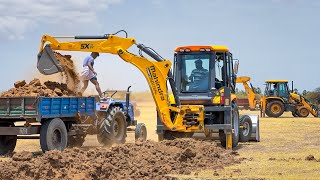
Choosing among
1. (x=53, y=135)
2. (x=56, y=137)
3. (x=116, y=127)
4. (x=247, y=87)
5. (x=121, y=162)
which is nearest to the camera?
(x=121, y=162)

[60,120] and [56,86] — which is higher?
[56,86]

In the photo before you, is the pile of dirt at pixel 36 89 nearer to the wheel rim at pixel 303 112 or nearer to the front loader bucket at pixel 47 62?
the front loader bucket at pixel 47 62

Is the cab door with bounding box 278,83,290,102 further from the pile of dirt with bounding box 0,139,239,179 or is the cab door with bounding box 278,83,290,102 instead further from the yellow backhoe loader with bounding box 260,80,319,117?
the pile of dirt with bounding box 0,139,239,179

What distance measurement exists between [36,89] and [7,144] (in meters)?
1.81

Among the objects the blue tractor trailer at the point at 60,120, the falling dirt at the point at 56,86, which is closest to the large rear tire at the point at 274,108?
the blue tractor trailer at the point at 60,120

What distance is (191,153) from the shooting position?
13391 millimetres

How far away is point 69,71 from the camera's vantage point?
17.2 meters

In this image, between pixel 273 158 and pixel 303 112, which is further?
pixel 303 112

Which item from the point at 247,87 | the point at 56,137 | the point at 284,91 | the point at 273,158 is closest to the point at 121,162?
the point at 56,137

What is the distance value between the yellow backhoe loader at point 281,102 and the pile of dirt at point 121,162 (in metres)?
25.9

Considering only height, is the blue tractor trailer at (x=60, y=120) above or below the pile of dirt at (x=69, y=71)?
below

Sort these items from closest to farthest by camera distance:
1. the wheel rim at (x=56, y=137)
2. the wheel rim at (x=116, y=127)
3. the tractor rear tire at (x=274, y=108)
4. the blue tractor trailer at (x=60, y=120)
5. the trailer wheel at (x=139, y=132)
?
the blue tractor trailer at (x=60, y=120) → the wheel rim at (x=56, y=137) → the wheel rim at (x=116, y=127) → the trailer wheel at (x=139, y=132) → the tractor rear tire at (x=274, y=108)

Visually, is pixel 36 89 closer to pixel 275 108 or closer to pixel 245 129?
pixel 245 129

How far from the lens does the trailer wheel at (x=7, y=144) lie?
607 inches
